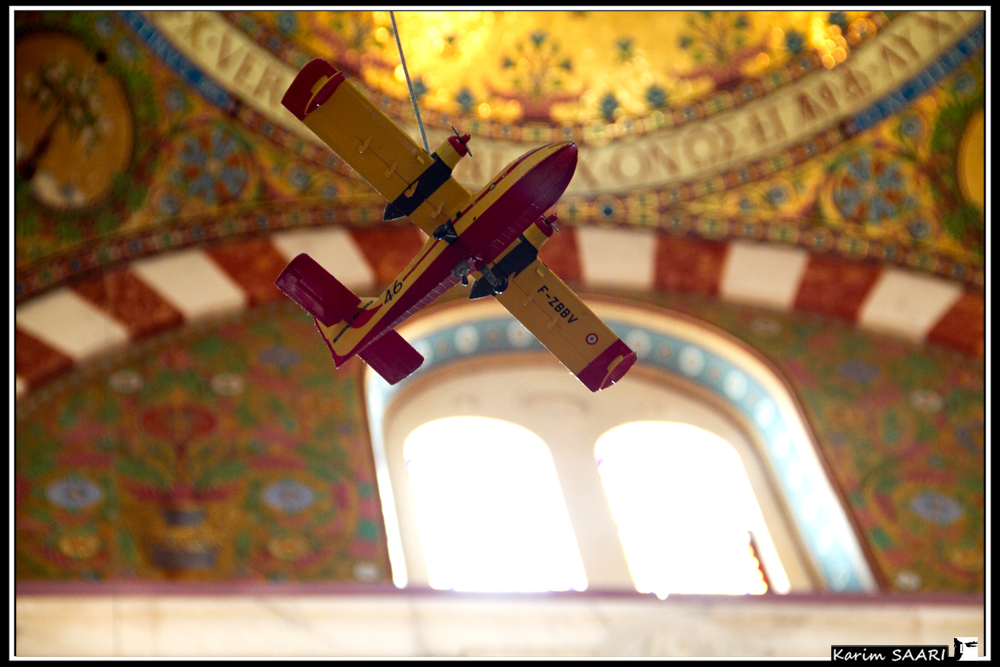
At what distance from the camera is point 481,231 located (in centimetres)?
313

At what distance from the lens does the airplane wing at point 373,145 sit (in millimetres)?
3154

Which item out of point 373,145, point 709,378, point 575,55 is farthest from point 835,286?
point 373,145

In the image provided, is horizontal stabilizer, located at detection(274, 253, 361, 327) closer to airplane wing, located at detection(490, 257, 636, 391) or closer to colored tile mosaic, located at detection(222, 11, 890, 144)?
airplane wing, located at detection(490, 257, 636, 391)

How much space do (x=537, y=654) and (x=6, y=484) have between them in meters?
2.16

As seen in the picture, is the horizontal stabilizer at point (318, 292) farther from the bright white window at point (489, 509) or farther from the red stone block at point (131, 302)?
the red stone block at point (131, 302)

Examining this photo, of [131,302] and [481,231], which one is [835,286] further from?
[481,231]

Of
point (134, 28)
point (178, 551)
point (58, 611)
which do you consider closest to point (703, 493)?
point (178, 551)

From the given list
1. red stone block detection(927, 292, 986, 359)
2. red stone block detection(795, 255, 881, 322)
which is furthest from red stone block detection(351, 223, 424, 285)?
red stone block detection(927, 292, 986, 359)

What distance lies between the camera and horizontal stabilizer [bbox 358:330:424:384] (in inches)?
140

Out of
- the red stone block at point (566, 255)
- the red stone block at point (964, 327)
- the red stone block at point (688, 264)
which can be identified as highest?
the red stone block at point (566, 255)

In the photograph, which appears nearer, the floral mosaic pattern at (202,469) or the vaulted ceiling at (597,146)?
the floral mosaic pattern at (202,469)

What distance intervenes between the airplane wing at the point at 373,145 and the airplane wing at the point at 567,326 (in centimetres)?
32

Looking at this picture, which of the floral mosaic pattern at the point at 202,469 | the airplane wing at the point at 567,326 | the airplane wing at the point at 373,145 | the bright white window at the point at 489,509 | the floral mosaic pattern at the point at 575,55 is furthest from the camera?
the floral mosaic pattern at the point at 575,55

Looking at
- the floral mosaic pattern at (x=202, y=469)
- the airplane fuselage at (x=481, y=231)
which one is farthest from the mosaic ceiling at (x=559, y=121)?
the airplane fuselage at (x=481, y=231)
